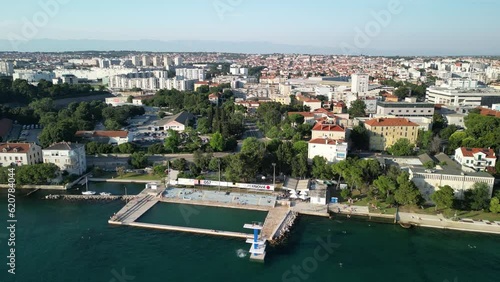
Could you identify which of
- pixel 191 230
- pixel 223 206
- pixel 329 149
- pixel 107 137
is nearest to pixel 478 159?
pixel 329 149

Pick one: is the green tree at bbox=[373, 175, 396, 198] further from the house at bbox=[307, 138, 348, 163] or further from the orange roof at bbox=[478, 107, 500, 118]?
the orange roof at bbox=[478, 107, 500, 118]

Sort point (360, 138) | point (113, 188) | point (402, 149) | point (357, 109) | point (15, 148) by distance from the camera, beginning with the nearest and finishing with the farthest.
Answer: point (113, 188), point (15, 148), point (402, 149), point (360, 138), point (357, 109)

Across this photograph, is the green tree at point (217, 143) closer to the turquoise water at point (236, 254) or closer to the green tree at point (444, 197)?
the turquoise water at point (236, 254)

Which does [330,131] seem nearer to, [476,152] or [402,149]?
[402,149]

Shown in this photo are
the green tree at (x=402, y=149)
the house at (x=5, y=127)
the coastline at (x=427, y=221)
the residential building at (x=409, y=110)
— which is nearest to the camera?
the coastline at (x=427, y=221)

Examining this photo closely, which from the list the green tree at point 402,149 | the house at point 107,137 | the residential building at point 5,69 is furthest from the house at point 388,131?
the residential building at point 5,69

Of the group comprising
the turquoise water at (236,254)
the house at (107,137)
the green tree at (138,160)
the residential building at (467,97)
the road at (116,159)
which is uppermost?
the residential building at (467,97)
